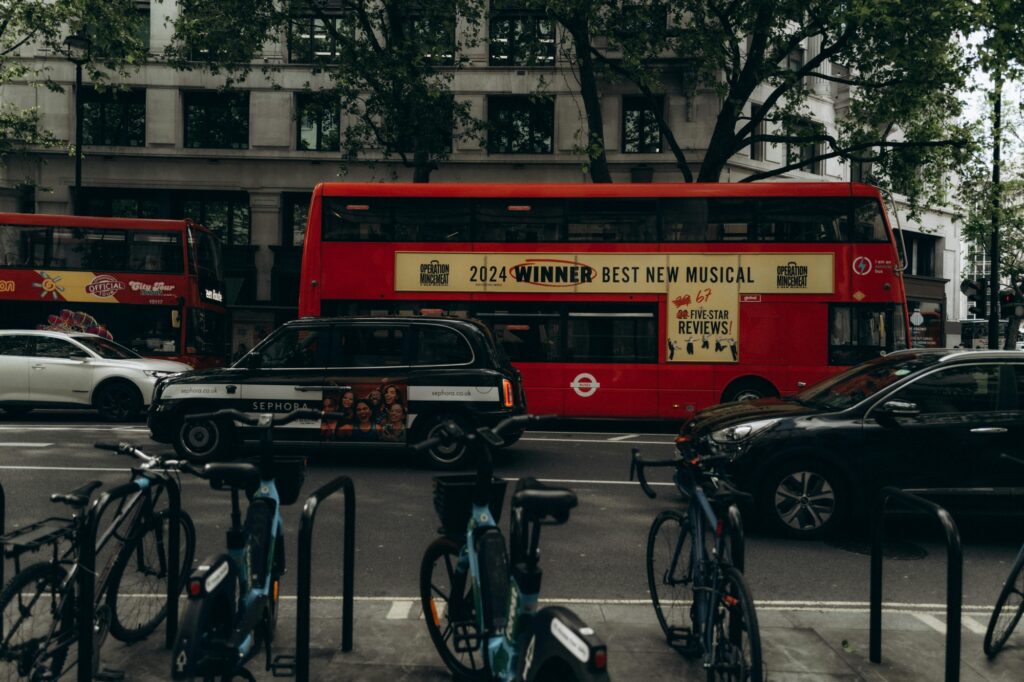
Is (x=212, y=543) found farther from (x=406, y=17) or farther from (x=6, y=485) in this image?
(x=406, y=17)

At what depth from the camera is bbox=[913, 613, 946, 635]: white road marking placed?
4920 mm

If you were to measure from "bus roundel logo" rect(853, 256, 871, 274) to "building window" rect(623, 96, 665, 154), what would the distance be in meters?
13.2

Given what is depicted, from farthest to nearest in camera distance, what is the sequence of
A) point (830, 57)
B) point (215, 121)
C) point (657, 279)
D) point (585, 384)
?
point (215, 121) → point (830, 57) → point (585, 384) → point (657, 279)

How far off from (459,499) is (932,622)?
315cm

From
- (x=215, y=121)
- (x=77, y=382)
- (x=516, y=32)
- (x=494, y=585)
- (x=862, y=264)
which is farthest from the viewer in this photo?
(x=215, y=121)

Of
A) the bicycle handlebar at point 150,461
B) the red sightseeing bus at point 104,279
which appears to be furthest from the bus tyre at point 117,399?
the bicycle handlebar at point 150,461

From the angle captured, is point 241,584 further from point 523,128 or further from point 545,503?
point 523,128

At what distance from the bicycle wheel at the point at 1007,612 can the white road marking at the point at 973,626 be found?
1.31 ft

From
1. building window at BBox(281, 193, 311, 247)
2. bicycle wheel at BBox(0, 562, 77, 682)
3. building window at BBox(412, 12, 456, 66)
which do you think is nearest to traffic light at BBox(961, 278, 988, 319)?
building window at BBox(412, 12, 456, 66)

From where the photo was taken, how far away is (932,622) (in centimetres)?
506

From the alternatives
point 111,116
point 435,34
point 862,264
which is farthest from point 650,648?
point 111,116

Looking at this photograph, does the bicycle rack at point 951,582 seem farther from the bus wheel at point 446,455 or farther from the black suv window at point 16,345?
the black suv window at point 16,345

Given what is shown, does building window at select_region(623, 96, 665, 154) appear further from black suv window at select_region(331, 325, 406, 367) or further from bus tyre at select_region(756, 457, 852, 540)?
bus tyre at select_region(756, 457, 852, 540)

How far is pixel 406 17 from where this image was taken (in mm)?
22141
